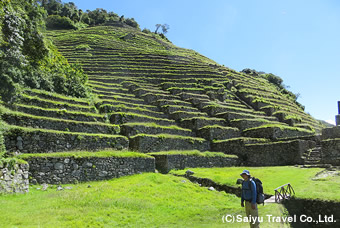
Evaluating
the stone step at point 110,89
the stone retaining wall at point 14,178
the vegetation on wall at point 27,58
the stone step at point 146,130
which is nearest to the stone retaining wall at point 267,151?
the stone step at point 146,130

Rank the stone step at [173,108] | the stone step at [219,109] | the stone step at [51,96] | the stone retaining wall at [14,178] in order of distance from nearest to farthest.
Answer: the stone retaining wall at [14,178] < the stone step at [51,96] < the stone step at [173,108] < the stone step at [219,109]

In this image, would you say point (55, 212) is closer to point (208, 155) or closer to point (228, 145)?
point (208, 155)

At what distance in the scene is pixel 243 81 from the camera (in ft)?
143

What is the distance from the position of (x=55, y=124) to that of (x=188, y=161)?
8980mm

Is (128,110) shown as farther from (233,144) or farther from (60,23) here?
(60,23)

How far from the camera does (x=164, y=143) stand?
66.0ft

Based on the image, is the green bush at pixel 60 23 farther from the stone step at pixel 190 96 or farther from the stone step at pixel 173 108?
the stone step at pixel 173 108

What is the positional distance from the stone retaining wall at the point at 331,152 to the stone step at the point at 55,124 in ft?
45.8

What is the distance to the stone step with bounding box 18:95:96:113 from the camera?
695 inches

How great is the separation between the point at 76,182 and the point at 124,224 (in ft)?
20.2

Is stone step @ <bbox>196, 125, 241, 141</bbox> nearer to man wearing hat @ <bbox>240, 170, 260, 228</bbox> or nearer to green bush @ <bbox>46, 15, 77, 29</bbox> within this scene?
man wearing hat @ <bbox>240, 170, 260, 228</bbox>

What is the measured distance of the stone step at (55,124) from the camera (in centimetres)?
1481

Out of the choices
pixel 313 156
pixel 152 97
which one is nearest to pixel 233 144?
pixel 313 156

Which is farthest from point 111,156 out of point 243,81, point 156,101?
point 243,81
